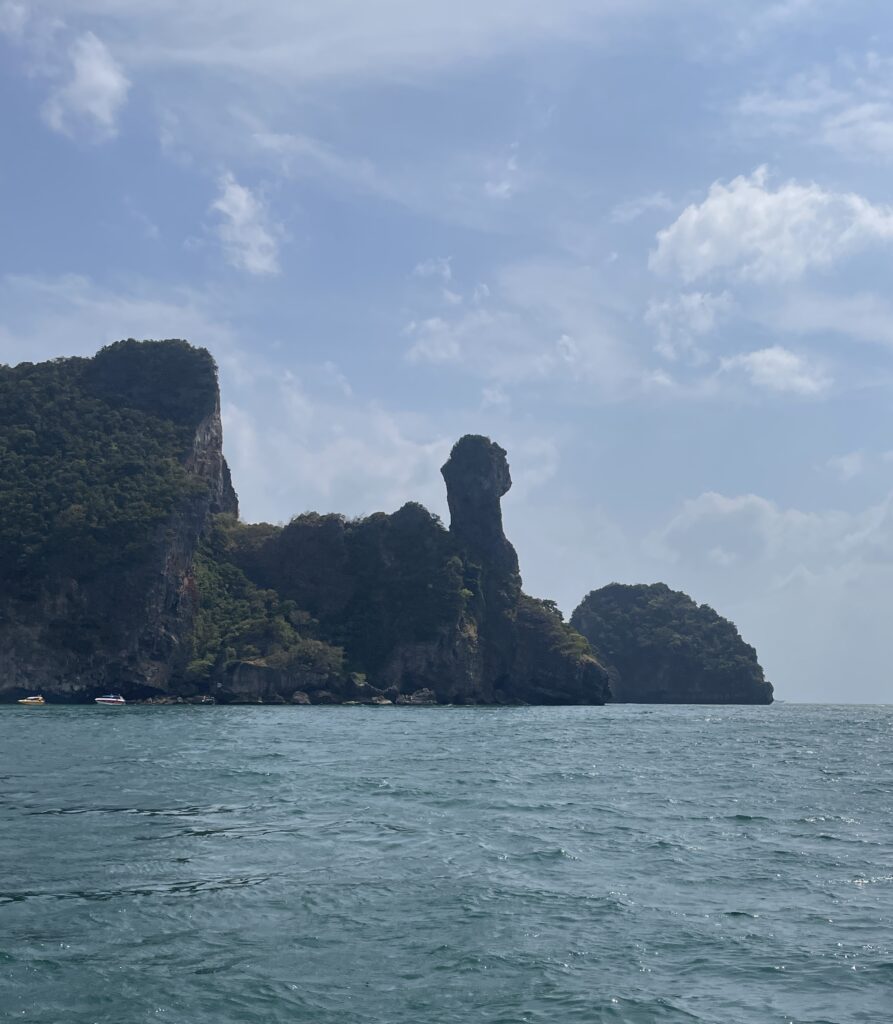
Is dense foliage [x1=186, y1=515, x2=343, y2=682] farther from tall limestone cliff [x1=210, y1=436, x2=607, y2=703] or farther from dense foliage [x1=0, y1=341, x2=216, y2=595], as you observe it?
dense foliage [x1=0, y1=341, x2=216, y2=595]

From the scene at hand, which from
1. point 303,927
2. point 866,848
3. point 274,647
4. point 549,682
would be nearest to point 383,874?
point 303,927

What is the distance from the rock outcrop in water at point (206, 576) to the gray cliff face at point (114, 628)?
7.7 inches

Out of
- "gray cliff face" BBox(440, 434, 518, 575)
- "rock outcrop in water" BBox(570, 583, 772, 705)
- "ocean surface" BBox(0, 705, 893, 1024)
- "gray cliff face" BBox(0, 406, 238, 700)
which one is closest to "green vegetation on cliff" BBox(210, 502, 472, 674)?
"gray cliff face" BBox(440, 434, 518, 575)

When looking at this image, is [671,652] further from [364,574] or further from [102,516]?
[102,516]

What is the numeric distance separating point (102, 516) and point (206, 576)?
19536 millimetres

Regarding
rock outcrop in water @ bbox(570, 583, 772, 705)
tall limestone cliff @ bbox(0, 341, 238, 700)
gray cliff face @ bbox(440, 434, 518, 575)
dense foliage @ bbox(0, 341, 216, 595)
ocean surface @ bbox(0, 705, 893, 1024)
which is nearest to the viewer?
ocean surface @ bbox(0, 705, 893, 1024)

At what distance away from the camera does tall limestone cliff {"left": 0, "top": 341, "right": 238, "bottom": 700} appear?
4200 inches

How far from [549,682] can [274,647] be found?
3989 centimetres

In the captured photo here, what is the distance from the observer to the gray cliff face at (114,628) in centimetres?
10444

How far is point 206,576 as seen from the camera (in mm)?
130000

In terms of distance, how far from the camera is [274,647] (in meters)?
120

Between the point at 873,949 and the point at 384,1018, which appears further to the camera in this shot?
the point at 873,949

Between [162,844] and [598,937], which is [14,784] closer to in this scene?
[162,844]

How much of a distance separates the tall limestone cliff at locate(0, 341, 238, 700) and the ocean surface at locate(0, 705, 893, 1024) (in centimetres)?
7573
